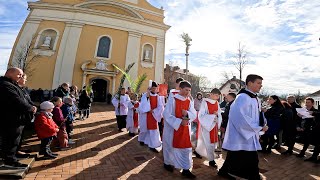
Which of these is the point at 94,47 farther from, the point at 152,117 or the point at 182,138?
the point at 182,138

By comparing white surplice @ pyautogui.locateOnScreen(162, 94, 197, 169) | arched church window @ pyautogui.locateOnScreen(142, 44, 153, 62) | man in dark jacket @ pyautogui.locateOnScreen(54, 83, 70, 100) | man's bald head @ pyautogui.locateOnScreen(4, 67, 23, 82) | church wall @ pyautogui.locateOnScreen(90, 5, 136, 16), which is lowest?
white surplice @ pyautogui.locateOnScreen(162, 94, 197, 169)

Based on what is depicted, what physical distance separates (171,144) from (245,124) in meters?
1.72

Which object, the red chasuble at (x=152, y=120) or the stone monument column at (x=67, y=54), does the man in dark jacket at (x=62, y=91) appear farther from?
the stone monument column at (x=67, y=54)

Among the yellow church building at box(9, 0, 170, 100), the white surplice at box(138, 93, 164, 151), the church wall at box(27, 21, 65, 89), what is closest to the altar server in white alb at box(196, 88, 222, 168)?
the white surplice at box(138, 93, 164, 151)

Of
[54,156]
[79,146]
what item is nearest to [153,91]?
[79,146]

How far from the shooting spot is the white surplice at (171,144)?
4.69 metres

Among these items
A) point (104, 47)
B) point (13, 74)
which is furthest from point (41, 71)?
point (13, 74)

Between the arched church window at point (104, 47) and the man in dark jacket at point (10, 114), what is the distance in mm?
19537

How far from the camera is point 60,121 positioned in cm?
594

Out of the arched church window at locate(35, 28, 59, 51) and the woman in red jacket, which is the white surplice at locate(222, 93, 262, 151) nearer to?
the woman in red jacket

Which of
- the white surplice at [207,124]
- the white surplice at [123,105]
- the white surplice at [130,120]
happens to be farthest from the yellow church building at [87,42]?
the white surplice at [207,124]

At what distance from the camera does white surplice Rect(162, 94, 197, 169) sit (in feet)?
15.4

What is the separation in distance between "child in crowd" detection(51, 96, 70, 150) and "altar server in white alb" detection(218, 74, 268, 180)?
4.33 m

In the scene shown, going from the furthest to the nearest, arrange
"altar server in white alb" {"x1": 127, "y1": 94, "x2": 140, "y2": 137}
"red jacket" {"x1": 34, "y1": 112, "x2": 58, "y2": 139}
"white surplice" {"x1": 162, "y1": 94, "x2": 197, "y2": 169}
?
1. "altar server in white alb" {"x1": 127, "y1": 94, "x2": 140, "y2": 137}
2. "red jacket" {"x1": 34, "y1": 112, "x2": 58, "y2": 139}
3. "white surplice" {"x1": 162, "y1": 94, "x2": 197, "y2": 169}
